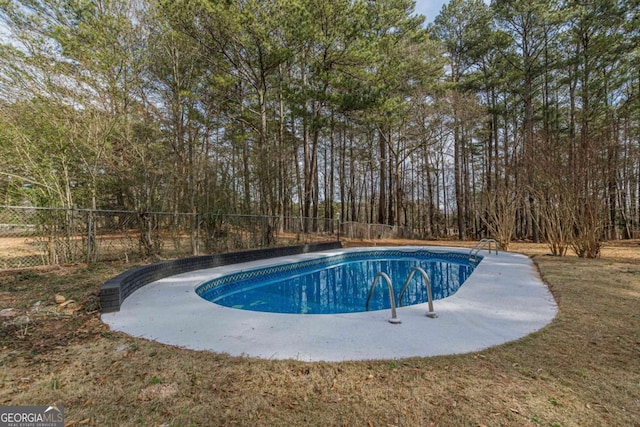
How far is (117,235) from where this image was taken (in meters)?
6.90

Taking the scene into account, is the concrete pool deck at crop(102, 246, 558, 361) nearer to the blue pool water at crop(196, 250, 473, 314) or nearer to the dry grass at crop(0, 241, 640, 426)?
the dry grass at crop(0, 241, 640, 426)

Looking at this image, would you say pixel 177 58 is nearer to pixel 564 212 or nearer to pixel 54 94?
pixel 54 94

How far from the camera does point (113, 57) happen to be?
24.3 ft

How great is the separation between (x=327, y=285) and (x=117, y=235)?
202 inches

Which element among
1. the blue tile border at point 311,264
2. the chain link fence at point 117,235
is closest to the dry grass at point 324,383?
the blue tile border at point 311,264

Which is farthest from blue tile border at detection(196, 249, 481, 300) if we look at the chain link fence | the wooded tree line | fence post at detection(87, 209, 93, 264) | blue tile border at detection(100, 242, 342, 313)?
fence post at detection(87, 209, 93, 264)

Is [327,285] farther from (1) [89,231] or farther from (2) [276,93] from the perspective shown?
(2) [276,93]

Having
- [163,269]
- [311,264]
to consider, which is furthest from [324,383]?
[311,264]

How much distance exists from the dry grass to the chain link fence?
11.6 ft

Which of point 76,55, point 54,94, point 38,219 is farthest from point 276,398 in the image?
point 76,55

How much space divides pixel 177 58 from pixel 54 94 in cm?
466

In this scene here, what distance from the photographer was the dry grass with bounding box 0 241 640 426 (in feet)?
5.76

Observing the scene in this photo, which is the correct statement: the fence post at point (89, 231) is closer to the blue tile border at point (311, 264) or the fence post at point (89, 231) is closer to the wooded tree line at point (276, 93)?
the wooded tree line at point (276, 93)

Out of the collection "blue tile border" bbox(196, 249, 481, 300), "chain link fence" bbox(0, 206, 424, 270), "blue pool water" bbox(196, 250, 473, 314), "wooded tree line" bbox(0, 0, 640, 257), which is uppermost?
"wooded tree line" bbox(0, 0, 640, 257)
